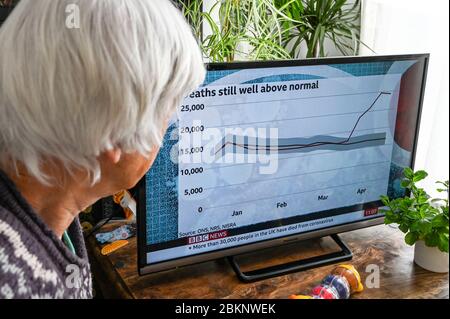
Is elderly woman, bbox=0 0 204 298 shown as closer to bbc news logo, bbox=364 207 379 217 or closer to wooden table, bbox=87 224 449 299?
wooden table, bbox=87 224 449 299

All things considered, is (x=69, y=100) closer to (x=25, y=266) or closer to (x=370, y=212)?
(x=25, y=266)

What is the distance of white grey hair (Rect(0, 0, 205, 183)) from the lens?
709 mm

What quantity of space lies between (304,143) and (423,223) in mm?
317

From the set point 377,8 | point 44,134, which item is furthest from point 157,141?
point 377,8

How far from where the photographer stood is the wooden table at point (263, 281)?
1.11m

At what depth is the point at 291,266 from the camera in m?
1.20

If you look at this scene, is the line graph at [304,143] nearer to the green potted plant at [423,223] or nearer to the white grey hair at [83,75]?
the green potted plant at [423,223]

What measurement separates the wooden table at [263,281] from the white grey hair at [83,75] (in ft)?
1.44

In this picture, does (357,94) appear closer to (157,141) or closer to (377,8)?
(157,141)

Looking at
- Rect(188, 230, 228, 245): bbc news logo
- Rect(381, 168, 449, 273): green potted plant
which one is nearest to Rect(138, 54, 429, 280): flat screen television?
Rect(188, 230, 228, 245): bbc news logo

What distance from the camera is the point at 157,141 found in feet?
2.75
